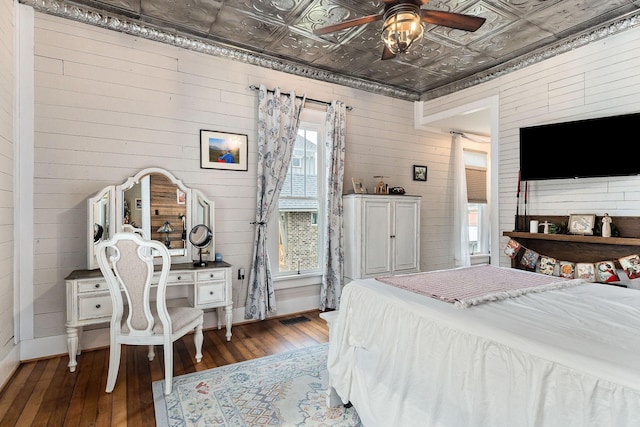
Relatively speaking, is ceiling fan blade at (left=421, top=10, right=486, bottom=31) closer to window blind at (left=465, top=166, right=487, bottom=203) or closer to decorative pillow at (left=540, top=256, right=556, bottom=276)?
decorative pillow at (left=540, top=256, right=556, bottom=276)

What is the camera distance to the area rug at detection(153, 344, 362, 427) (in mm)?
2025

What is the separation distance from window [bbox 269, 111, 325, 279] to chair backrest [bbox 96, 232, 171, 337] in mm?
1758

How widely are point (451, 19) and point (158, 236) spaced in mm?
3058

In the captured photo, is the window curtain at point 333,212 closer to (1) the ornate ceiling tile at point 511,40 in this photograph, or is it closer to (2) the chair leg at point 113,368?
(1) the ornate ceiling tile at point 511,40

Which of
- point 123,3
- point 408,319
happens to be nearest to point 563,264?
point 408,319

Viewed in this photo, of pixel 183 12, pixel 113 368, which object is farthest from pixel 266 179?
pixel 113 368

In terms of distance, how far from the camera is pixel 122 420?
2.01 metres

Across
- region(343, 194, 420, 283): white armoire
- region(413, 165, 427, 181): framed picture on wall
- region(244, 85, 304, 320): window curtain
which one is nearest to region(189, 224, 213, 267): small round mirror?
region(244, 85, 304, 320): window curtain

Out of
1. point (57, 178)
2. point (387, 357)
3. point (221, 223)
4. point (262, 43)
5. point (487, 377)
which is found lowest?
point (387, 357)

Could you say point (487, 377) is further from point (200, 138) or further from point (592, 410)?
point (200, 138)

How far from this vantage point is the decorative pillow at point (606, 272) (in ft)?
9.82

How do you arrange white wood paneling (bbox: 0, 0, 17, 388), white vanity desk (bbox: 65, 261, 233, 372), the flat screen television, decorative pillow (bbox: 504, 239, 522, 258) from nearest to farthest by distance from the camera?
1. white wood paneling (bbox: 0, 0, 17, 388)
2. white vanity desk (bbox: 65, 261, 233, 372)
3. the flat screen television
4. decorative pillow (bbox: 504, 239, 522, 258)

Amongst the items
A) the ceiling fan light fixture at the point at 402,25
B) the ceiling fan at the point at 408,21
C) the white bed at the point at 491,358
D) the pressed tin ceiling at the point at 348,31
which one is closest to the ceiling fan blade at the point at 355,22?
A: the ceiling fan at the point at 408,21

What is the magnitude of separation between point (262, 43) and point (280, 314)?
10.1 ft
